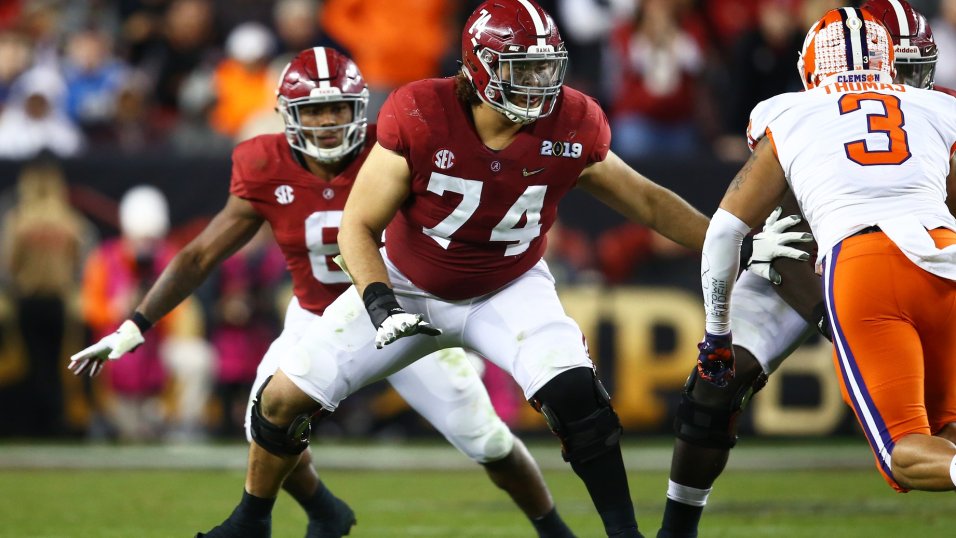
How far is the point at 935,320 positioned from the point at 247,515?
2.22 meters

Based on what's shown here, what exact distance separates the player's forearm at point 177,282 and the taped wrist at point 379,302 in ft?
3.21

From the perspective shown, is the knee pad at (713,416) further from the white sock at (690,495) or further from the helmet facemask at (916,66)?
the helmet facemask at (916,66)

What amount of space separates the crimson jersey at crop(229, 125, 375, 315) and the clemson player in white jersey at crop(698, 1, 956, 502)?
150 cm

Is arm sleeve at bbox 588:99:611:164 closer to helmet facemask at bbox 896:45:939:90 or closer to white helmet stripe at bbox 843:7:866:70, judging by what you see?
white helmet stripe at bbox 843:7:866:70

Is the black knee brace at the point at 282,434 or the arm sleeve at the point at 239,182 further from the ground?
the arm sleeve at the point at 239,182

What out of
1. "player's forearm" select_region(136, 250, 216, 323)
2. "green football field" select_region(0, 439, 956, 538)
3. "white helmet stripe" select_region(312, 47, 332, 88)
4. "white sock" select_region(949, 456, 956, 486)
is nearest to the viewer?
"white sock" select_region(949, 456, 956, 486)

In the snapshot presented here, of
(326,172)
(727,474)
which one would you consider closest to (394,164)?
(326,172)

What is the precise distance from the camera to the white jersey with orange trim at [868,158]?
4074 mm

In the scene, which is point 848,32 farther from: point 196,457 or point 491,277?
point 196,457

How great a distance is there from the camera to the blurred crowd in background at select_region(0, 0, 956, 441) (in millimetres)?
9453

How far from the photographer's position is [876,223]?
13.3 ft

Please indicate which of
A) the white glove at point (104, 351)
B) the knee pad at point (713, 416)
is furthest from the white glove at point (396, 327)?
the white glove at point (104, 351)

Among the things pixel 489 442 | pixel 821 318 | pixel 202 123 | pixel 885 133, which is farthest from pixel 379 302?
pixel 202 123

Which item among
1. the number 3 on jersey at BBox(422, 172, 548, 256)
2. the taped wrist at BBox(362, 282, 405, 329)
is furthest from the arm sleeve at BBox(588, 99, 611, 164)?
the taped wrist at BBox(362, 282, 405, 329)
